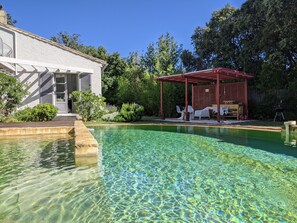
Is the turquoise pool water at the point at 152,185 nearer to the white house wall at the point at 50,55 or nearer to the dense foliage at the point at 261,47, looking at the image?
the dense foliage at the point at 261,47

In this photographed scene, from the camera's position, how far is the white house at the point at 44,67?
1516 centimetres

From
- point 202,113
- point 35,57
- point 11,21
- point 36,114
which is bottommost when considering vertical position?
point 202,113

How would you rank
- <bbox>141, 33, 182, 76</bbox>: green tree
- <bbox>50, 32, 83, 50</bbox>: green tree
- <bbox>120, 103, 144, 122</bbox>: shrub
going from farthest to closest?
<bbox>50, 32, 83, 50</bbox>: green tree → <bbox>141, 33, 182, 76</bbox>: green tree → <bbox>120, 103, 144, 122</bbox>: shrub

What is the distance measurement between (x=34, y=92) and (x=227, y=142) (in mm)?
11512

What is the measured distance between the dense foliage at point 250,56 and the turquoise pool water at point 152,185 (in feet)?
30.6

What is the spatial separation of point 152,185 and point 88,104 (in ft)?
39.0

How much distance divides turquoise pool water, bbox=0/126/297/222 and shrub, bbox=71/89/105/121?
804 centimetres

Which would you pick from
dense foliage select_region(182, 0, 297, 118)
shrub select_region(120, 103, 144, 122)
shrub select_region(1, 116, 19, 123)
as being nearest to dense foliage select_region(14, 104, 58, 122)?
shrub select_region(1, 116, 19, 123)

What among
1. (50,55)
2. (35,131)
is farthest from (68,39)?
(35,131)

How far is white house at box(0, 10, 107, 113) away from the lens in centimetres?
1516

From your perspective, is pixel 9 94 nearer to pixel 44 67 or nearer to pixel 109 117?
pixel 44 67

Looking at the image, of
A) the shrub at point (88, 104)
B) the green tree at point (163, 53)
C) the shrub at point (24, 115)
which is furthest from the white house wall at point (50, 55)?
the green tree at point (163, 53)

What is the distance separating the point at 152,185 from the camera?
14.1 feet

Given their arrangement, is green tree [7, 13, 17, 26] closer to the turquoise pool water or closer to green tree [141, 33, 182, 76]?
green tree [141, 33, 182, 76]
